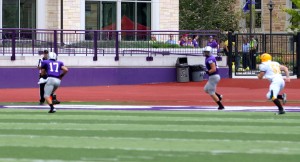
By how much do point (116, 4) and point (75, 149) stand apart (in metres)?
30.1

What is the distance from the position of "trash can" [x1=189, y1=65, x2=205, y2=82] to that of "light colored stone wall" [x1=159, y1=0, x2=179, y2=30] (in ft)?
29.3

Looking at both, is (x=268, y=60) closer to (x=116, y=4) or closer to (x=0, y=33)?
(x=0, y=33)

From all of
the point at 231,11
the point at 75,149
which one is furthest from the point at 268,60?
the point at 231,11

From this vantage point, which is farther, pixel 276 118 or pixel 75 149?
pixel 276 118

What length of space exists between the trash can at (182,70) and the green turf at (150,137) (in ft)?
47.6

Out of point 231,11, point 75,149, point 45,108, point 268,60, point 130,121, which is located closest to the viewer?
point 75,149

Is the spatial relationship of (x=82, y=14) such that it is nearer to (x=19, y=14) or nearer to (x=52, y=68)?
(x=19, y=14)

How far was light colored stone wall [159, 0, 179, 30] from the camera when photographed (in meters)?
44.4

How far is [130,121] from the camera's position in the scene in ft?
60.3

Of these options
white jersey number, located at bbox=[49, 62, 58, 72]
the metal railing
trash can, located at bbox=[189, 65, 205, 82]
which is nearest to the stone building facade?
the metal railing

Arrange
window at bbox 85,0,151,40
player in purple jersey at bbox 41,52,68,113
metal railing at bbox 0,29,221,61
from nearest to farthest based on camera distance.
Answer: player in purple jersey at bbox 41,52,68,113 → metal railing at bbox 0,29,221,61 → window at bbox 85,0,151,40

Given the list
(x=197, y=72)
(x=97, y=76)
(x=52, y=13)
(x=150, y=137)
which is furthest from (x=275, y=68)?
(x=52, y=13)

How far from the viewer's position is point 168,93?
31016 millimetres

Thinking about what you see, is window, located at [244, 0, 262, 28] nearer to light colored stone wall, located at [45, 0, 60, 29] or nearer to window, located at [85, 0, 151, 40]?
window, located at [85, 0, 151, 40]
